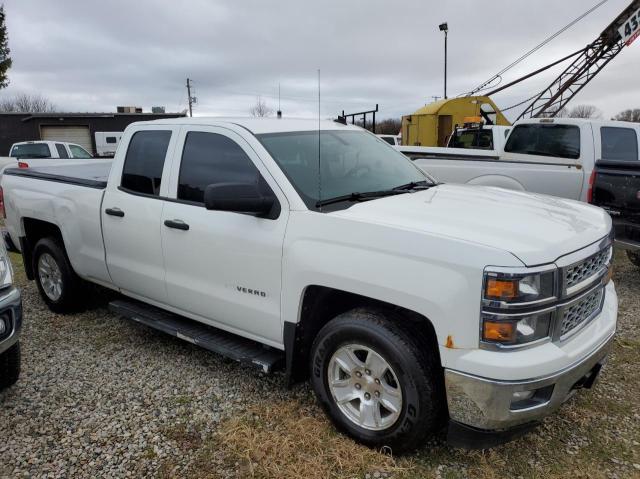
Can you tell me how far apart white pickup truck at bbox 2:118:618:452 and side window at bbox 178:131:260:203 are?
0.04 ft

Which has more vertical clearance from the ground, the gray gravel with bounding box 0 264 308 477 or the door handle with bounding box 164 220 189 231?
the door handle with bounding box 164 220 189 231

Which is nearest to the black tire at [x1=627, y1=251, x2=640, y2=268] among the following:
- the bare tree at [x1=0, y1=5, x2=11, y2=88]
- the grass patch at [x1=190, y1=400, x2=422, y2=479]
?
the grass patch at [x1=190, y1=400, x2=422, y2=479]

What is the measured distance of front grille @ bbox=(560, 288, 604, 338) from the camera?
2602 mm

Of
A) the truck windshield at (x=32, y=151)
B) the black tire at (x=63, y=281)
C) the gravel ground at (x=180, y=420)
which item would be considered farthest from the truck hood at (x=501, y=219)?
the truck windshield at (x=32, y=151)

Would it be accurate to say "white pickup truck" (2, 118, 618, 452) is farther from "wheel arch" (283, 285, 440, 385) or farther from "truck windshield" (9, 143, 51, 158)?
"truck windshield" (9, 143, 51, 158)

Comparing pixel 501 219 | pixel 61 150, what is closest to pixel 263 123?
pixel 501 219

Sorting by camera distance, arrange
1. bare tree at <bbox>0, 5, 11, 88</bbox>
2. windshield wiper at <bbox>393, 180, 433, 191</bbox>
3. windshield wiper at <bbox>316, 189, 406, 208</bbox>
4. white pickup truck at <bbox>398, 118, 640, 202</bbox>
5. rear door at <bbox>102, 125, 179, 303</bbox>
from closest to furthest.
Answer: windshield wiper at <bbox>316, 189, 406, 208</bbox>, windshield wiper at <bbox>393, 180, 433, 191</bbox>, rear door at <bbox>102, 125, 179, 303</bbox>, white pickup truck at <bbox>398, 118, 640, 202</bbox>, bare tree at <bbox>0, 5, 11, 88</bbox>

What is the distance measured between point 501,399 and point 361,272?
0.91m

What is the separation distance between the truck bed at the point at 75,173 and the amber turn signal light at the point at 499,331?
354 centimetres

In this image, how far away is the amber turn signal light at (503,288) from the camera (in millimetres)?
2330

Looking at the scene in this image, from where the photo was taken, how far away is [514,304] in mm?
2344

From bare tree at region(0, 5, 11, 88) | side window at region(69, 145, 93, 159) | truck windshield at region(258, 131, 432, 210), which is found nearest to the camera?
truck windshield at region(258, 131, 432, 210)

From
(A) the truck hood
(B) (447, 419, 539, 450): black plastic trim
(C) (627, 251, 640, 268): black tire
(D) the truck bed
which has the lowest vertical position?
(C) (627, 251, 640, 268): black tire

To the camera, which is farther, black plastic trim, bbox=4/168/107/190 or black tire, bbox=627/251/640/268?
black tire, bbox=627/251/640/268
